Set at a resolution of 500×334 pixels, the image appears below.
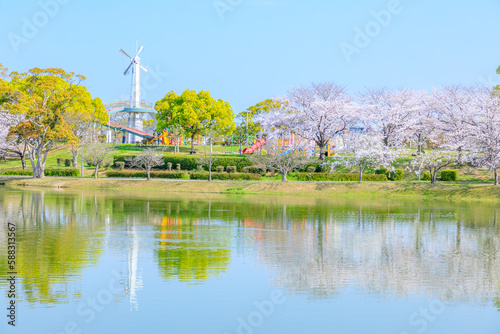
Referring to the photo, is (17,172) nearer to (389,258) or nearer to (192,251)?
(192,251)

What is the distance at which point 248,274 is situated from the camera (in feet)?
46.1

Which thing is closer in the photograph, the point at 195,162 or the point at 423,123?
the point at 195,162

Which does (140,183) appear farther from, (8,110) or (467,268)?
(467,268)

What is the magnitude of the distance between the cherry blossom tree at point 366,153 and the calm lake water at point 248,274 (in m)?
21.9

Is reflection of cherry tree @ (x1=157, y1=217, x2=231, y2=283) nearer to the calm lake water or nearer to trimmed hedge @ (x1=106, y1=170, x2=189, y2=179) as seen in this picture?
the calm lake water

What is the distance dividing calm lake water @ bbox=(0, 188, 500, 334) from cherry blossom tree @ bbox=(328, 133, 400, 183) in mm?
21904

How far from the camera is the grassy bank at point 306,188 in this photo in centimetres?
4275

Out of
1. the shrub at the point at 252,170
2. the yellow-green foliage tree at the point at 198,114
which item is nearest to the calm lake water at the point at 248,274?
the shrub at the point at 252,170

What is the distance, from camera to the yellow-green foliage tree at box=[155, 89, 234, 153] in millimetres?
68500

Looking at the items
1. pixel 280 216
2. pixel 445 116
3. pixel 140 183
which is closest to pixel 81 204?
pixel 280 216

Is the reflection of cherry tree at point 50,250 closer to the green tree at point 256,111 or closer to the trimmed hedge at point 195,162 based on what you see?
the trimmed hedge at point 195,162

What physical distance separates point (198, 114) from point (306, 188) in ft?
93.5

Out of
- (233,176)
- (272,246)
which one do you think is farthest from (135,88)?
(272,246)

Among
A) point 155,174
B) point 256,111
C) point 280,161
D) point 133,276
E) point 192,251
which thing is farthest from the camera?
point 256,111
